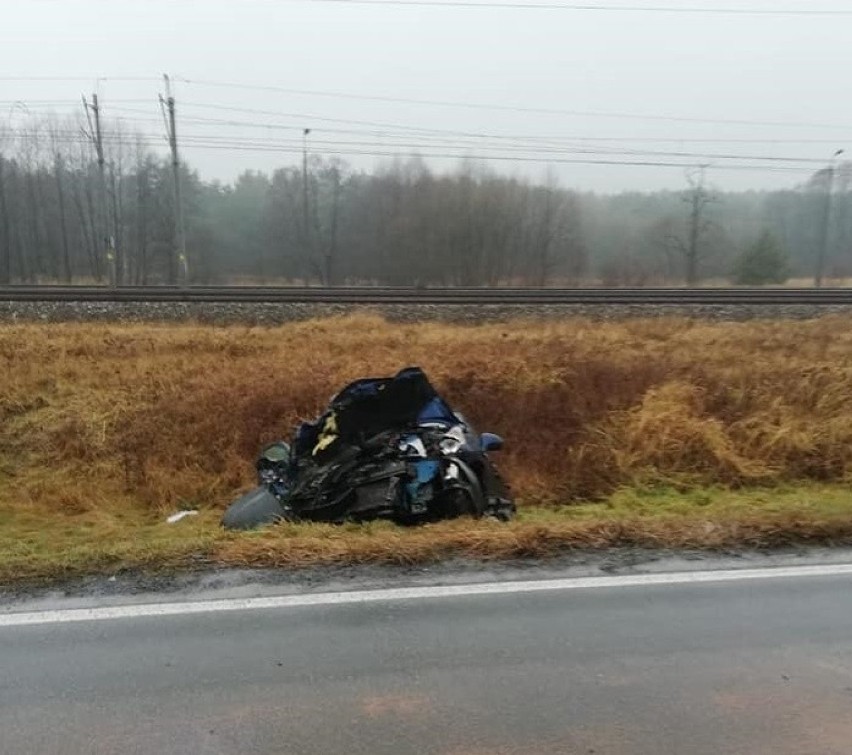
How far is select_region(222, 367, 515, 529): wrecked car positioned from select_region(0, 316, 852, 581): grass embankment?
0.44 m

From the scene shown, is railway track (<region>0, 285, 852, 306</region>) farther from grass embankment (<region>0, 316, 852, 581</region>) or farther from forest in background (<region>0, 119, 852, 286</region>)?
forest in background (<region>0, 119, 852, 286</region>)

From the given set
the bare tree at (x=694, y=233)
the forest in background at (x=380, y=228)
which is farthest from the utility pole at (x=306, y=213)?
the bare tree at (x=694, y=233)

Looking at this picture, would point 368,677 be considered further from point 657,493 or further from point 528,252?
point 528,252

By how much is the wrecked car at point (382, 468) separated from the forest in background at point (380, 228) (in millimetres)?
38696

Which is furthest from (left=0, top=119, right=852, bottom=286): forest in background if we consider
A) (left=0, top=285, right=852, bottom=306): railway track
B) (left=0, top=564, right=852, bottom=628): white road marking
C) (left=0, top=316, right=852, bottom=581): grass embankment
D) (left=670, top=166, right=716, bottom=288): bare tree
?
(left=0, top=564, right=852, bottom=628): white road marking

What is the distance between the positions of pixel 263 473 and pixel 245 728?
414 cm

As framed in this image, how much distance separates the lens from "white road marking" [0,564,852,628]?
13.0 feet

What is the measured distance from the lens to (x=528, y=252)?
162ft

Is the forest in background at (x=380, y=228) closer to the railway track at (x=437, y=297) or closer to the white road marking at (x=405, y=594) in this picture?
the railway track at (x=437, y=297)

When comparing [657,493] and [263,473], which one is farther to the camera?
[657,493]

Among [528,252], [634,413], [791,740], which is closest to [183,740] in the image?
[791,740]

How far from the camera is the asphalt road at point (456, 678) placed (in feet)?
9.42

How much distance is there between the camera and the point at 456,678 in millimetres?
3312

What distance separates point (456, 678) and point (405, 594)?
93 centimetres
